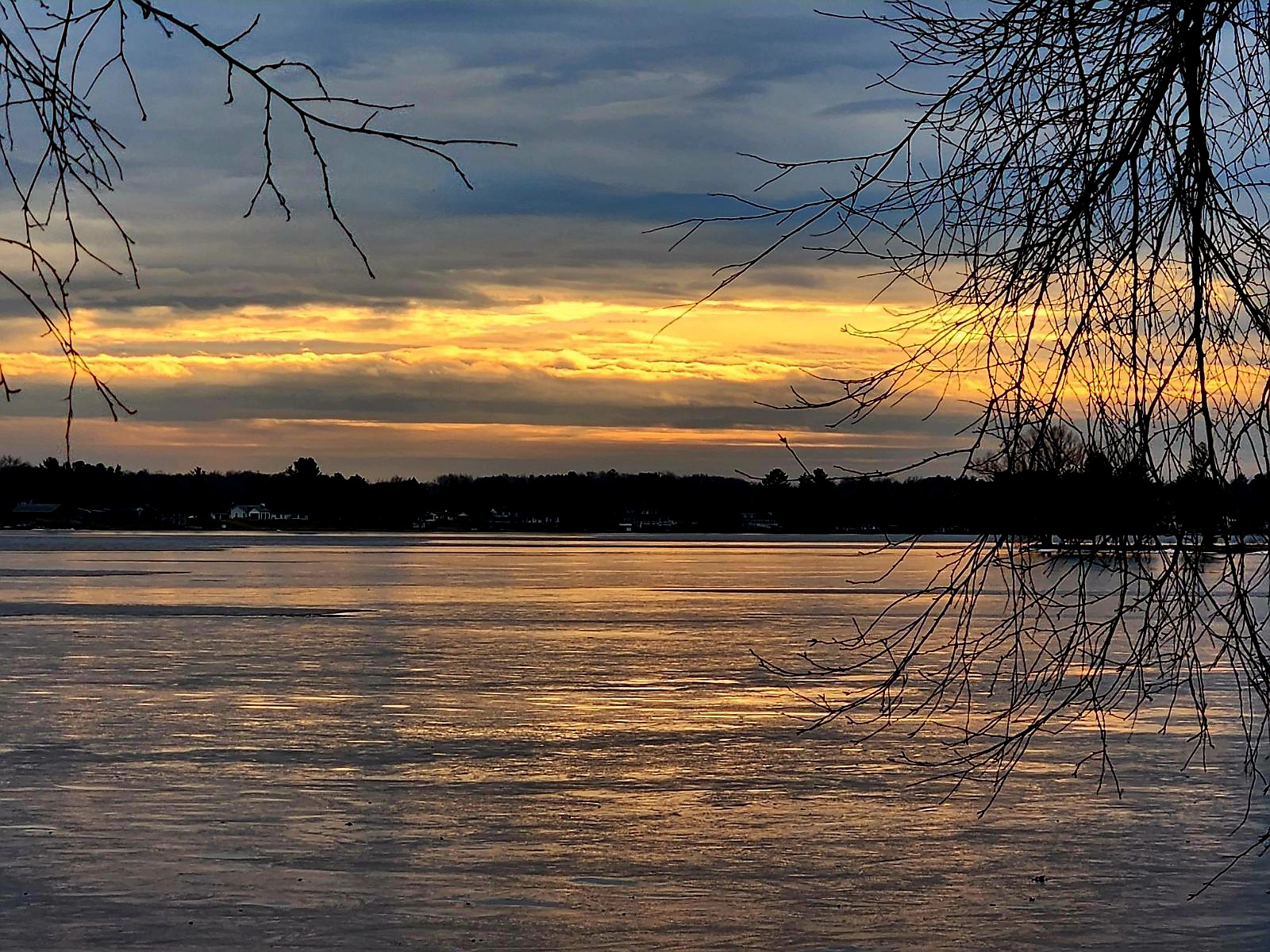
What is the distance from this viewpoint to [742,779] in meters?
12.1

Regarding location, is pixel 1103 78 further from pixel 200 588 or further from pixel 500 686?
pixel 200 588

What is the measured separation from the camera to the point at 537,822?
10461 millimetres

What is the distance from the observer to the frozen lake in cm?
810

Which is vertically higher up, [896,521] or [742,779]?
[896,521]

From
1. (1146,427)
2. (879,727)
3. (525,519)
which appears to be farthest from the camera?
(525,519)

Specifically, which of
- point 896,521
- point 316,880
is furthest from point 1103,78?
point 316,880

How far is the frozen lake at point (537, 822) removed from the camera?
8102 millimetres

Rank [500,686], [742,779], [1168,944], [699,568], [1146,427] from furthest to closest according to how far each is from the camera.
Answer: [699,568] < [500,686] < [742,779] < [1168,944] < [1146,427]

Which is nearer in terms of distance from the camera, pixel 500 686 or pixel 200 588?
pixel 500 686

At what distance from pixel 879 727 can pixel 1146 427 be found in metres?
11.8

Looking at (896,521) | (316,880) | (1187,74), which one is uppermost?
(1187,74)

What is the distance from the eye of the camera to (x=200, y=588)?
40344 mm

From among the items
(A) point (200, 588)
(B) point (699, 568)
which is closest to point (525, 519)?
(B) point (699, 568)

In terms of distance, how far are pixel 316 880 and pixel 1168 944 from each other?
4.64 m
